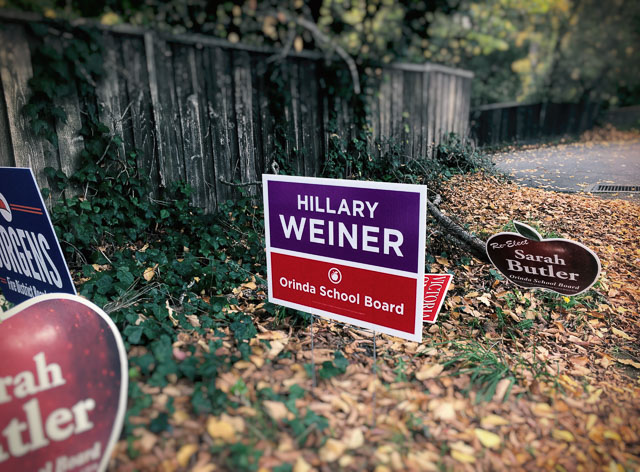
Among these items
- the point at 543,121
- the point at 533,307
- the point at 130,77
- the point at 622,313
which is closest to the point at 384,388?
the point at 533,307

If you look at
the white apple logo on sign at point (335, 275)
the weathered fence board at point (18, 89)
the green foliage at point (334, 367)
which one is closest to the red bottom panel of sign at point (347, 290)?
the white apple logo on sign at point (335, 275)

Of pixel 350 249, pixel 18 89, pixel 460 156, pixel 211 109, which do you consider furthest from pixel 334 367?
pixel 18 89

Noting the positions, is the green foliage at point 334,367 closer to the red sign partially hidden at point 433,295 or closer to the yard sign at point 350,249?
the yard sign at point 350,249

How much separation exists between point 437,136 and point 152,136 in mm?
2145

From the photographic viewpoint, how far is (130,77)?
10.3 ft

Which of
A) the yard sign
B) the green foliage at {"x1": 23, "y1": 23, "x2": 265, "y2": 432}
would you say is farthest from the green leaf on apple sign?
the green foliage at {"x1": 23, "y1": 23, "x2": 265, "y2": 432}

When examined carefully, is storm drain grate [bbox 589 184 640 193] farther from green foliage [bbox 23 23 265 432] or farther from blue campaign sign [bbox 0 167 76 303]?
blue campaign sign [bbox 0 167 76 303]

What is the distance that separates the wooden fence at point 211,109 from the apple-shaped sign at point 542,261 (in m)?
0.73

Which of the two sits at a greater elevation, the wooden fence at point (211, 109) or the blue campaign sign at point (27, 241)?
the wooden fence at point (211, 109)

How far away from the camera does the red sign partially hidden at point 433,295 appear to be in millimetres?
2322

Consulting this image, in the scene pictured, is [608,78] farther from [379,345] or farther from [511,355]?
[379,345]

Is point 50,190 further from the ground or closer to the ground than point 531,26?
closer to the ground

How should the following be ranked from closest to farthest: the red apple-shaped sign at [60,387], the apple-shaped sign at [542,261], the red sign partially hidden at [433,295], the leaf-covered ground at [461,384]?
1. the red apple-shaped sign at [60,387]
2. the leaf-covered ground at [461,384]
3. the apple-shaped sign at [542,261]
4. the red sign partially hidden at [433,295]

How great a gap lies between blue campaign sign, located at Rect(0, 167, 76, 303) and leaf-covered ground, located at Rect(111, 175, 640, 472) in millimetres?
624
